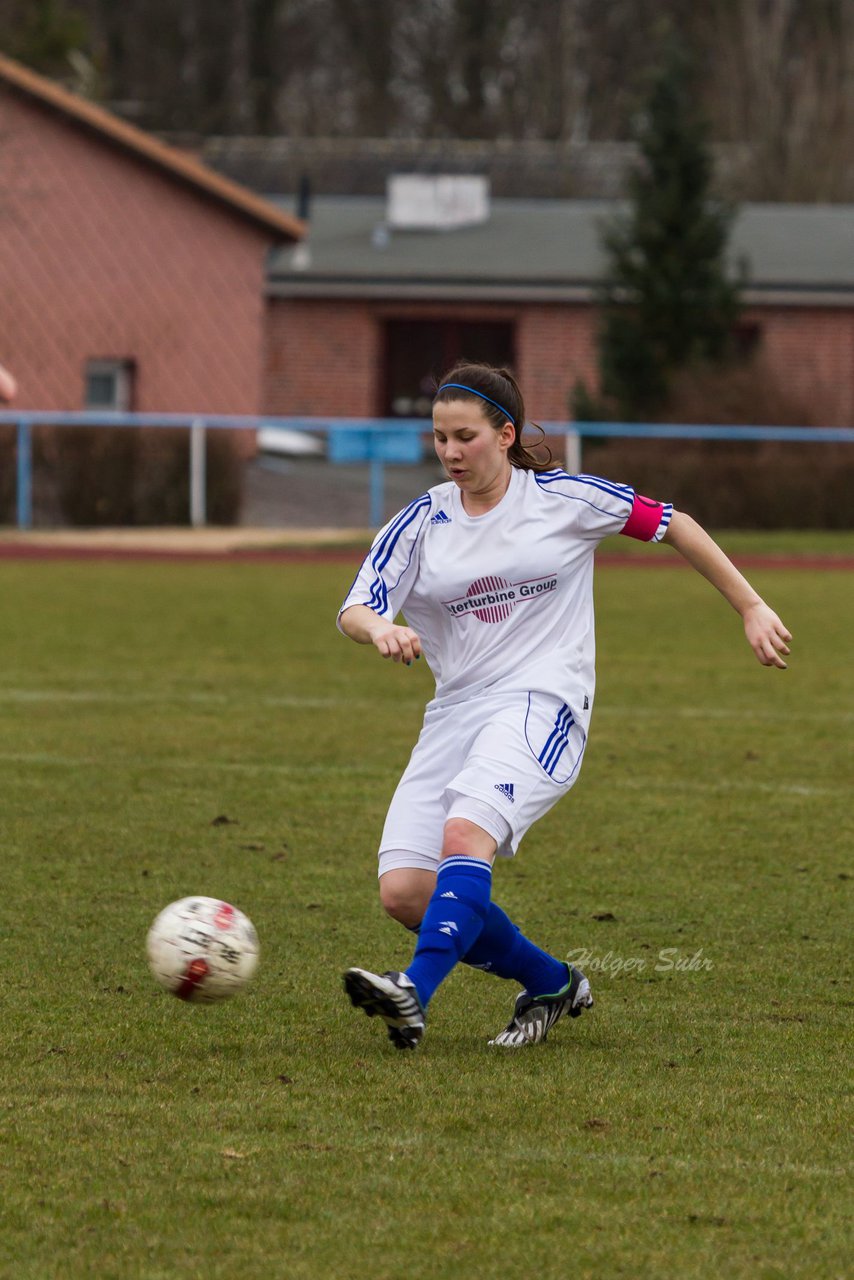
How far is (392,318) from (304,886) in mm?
32137

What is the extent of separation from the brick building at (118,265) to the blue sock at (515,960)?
28.8 m

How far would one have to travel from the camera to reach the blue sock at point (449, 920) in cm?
459

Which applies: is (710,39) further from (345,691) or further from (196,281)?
(345,691)

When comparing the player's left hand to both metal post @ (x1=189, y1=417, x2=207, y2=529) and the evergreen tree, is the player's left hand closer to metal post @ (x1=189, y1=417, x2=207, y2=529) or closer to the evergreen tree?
metal post @ (x1=189, y1=417, x2=207, y2=529)

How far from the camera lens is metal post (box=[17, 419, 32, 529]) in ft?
82.8

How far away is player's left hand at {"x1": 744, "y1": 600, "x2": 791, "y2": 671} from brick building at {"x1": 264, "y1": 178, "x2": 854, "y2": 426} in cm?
3031

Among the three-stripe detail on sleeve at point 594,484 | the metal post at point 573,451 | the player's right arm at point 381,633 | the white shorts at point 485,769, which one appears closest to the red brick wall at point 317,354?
the metal post at point 573,451

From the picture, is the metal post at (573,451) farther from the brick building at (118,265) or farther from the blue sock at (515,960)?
the blue sock at (515,960)

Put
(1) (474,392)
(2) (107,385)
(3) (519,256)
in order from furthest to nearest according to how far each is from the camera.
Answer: (3) (519,256), (2) (107,385), (1) (474,392)

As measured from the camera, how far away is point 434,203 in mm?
40719

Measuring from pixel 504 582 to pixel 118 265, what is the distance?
29.5 meters

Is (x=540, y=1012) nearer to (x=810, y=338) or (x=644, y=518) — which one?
(x=644, y=518)

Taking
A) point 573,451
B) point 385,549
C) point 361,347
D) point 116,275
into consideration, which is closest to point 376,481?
point 573,451

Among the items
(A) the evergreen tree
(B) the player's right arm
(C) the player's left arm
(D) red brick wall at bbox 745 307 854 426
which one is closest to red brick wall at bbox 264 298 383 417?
(A) the evergreen tree
